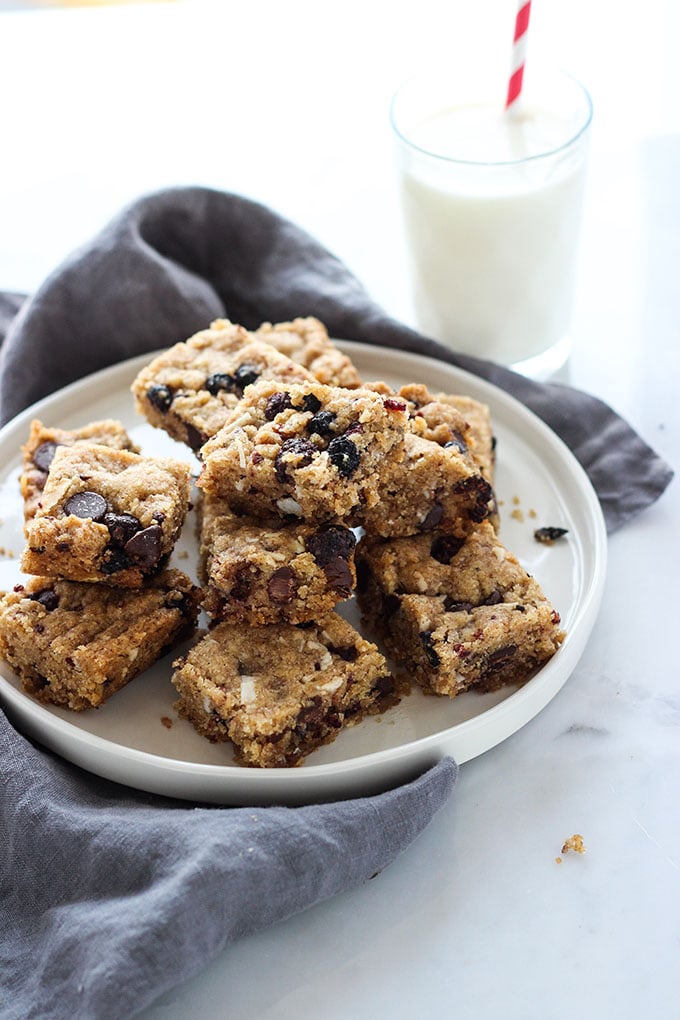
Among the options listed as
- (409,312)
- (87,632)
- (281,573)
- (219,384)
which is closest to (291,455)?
(281,573)

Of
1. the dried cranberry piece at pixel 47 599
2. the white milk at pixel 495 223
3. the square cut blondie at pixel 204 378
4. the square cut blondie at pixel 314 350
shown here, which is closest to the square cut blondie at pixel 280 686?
the dried cranberry piece at pixel 47 599

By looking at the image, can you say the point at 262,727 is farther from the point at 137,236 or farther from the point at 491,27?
the point at 491,27

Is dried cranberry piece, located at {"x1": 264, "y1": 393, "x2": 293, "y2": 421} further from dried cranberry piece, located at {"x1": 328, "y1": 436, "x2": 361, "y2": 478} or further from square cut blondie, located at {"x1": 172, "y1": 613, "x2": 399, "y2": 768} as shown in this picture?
square cut blondie, located at {"x1": 172, "y1": 613, "x2": 399, "y2": 768}

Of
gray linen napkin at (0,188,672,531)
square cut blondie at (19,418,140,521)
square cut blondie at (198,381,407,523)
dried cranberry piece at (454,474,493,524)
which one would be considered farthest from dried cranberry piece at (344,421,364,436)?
gray linen napkin at (0,188,672,531)

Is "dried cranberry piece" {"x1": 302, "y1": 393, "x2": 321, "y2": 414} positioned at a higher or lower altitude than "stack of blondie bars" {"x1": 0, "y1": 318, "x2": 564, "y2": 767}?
higher

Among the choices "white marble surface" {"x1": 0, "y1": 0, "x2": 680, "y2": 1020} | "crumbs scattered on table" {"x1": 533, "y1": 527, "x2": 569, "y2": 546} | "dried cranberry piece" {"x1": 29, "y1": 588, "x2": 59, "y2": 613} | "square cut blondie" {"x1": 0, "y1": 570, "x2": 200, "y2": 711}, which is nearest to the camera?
"white marble surface" {"x1": 0, "y1": 0, "x2": 680, "y2": 1020}

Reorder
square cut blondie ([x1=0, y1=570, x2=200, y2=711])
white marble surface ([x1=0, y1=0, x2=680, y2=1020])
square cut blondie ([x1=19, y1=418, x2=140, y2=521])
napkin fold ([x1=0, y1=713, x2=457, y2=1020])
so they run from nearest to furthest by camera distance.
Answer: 1. napkin fold ([x1=0, y1=713, x2=457, y2=1020])
2. white marble surface ([x1=0, y1=0, x2=680, y2=1020])
3. square cut blondie ([x1=0, y1=570, x2=200, y2=711])
4. square cut blondie ([x1=19, y1=418, x2=140, y2=521])

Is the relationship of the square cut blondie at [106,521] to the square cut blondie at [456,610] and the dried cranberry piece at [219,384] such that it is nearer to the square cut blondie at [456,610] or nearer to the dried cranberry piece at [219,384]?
the dried cranberry piece at [219,384]

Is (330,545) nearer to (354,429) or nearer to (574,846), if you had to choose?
(354,429)
